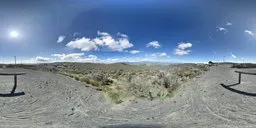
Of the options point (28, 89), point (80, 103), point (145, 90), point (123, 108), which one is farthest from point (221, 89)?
point (28, 89)

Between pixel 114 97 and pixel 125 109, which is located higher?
pixel 114 97

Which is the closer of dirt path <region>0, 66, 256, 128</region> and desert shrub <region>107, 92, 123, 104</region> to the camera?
dirt path <region>0, 66, 256, 128</region>

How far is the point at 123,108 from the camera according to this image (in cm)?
1820

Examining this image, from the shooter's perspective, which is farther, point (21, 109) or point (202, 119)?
point (21, 109)

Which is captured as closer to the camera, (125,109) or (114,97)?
(125,109)

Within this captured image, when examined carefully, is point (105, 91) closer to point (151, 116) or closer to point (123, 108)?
point (123, 108)

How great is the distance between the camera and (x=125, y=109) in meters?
17.9

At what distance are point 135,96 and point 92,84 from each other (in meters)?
7.20

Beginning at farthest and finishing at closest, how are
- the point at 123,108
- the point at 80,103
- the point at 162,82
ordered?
the point at 162,82 → the point at 80,103 → the point at 123,108

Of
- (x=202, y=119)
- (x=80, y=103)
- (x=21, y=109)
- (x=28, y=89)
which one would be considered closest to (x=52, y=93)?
(x=28, y=89)

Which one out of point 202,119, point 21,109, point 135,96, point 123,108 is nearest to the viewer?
point 202,119

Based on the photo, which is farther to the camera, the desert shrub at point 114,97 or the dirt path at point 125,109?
the desert shrub at point 114,97

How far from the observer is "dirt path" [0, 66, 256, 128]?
45.8 ft

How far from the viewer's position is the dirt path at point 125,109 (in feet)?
45.8
